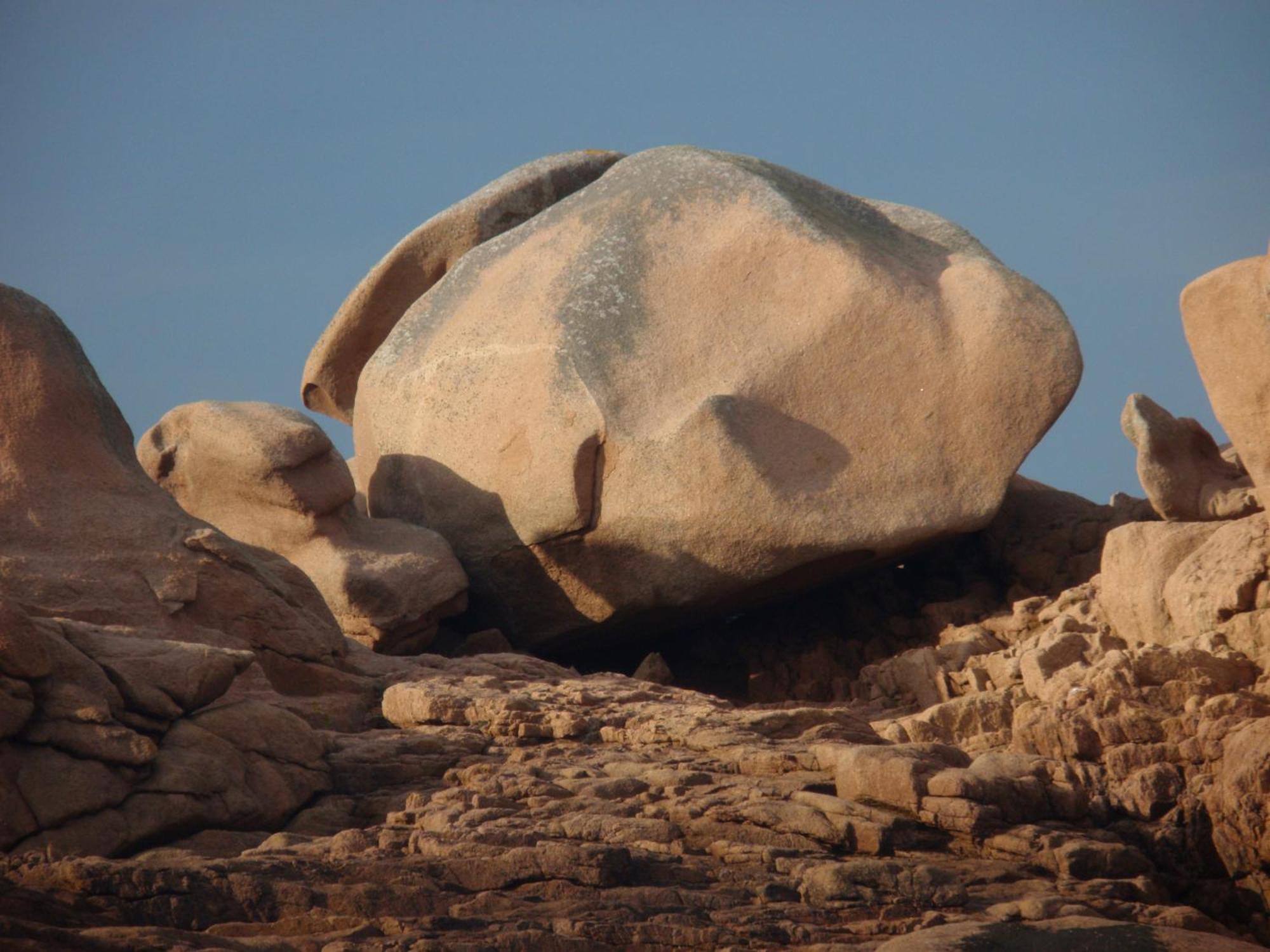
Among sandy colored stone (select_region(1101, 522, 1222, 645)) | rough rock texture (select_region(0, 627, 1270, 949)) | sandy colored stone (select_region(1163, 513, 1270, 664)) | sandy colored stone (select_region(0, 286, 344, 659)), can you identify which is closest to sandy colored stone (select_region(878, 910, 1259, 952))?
rough rock texture (select_region(0, 627, 1270, 949))

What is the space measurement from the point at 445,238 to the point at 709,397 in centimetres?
260

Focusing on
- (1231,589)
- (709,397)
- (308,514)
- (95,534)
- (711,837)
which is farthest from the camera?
(308,514)

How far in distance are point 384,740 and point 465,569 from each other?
10.2 ft

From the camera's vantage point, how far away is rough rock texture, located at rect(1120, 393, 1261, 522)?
303 inches

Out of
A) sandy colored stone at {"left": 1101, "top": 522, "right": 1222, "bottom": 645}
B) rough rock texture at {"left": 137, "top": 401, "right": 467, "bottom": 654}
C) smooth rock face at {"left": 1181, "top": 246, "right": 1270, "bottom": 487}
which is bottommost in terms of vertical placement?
rough rock texture at {"left": 137, "top": 401, "right": 467, "bottom": 654}

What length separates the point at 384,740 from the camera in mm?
6359

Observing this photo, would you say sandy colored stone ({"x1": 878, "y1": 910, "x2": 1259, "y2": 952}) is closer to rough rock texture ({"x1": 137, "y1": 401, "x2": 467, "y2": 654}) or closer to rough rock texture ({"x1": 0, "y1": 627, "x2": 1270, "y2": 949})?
rough rock texture ({"x1": 0, "y1": 627, "x2": 1270, "y2": 949})

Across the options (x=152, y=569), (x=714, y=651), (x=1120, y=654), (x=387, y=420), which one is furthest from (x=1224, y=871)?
(x=387, y=420)

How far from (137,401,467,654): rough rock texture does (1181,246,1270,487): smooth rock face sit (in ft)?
12.9

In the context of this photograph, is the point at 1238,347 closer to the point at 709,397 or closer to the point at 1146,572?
the point at 1146,572

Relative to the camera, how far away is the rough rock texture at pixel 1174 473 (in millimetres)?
7707

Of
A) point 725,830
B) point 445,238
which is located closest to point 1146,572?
point 725,830

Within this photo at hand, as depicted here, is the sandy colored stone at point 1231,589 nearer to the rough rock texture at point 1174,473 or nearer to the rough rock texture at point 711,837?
the rough rock texture at point 711,837

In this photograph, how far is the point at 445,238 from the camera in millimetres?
10680
